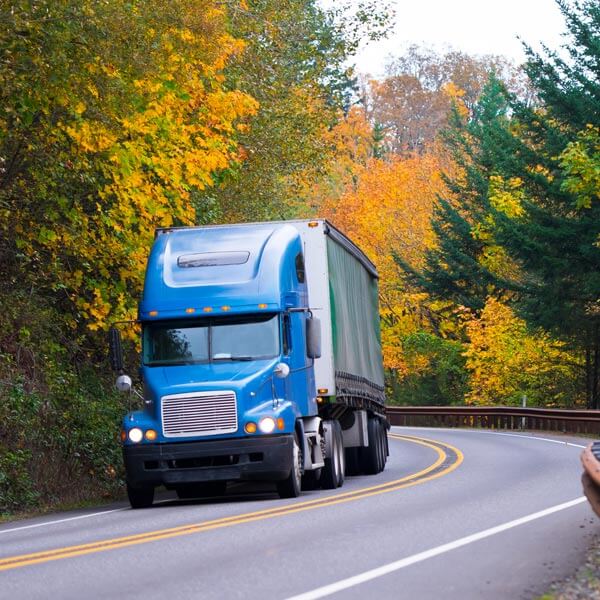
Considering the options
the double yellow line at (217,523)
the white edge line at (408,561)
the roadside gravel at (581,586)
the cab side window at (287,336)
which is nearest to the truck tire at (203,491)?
the double yellow line at (217,523)

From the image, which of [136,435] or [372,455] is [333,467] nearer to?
[136,435]

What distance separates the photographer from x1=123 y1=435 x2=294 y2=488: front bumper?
1894 cm

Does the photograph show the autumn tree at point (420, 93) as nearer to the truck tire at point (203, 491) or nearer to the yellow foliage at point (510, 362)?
the yellow foliage at point (510, 362)

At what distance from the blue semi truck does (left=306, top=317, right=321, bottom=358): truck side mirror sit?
21 mm

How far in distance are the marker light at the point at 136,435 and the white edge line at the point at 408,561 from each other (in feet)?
19.5

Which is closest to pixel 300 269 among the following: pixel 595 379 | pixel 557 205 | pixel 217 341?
pixel 217 341

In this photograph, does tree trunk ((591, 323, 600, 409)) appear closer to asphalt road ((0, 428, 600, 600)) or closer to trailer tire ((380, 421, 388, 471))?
trailer tire ((380, 421, 388, 471))

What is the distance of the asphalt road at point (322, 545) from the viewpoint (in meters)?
10.0

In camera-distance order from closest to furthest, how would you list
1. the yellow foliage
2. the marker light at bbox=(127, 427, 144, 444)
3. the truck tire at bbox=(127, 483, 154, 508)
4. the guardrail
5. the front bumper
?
the front bumper, the marker light at bbox=(127, 427, 144, 444), the truck tire at bbox=(127, 483, 154, 508), the guardrail, the yellow foliage

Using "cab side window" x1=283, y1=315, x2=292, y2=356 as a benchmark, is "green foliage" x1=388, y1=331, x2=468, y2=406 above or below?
below

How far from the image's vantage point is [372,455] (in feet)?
85.8

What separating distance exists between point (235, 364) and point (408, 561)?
8.68m

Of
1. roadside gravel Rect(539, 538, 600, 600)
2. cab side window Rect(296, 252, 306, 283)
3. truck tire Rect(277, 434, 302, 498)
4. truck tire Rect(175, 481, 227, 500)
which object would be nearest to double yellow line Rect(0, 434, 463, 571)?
truck tire Rect(277, 434, 302, 498)

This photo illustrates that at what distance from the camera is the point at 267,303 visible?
19703 mm
